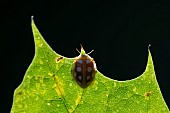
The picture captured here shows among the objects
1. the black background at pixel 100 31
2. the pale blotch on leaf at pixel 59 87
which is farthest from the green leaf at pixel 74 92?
the black background at pixel 100 31

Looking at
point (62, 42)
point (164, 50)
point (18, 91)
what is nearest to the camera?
point (18, 91)

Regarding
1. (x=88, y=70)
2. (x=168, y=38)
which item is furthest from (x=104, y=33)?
(x=88, y=70)

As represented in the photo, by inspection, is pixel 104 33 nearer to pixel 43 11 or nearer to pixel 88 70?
pixel 43 11

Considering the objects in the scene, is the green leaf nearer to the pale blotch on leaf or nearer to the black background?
the pale blotch on leaf

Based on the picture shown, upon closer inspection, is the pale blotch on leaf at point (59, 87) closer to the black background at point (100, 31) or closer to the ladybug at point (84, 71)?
the ladybug at point (84, 71)

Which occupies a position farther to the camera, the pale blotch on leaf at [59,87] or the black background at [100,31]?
the black background at [100,31]
